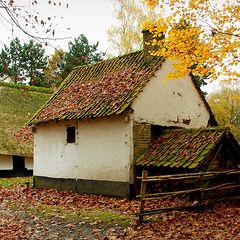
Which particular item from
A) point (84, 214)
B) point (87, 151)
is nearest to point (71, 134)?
point (87, 151)

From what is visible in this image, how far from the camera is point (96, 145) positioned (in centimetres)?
1619

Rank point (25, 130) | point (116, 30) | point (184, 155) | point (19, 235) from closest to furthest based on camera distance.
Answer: point (19, 235) < point (184, 155) < point (25, 130) < point (116, 30)

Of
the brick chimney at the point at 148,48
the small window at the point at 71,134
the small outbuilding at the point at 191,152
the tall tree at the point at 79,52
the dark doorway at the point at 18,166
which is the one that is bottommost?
the dark doorway at the point at 18,166

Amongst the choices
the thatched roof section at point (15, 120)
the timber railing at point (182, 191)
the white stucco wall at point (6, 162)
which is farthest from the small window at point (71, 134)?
the white stucco wall at point (6, 162)

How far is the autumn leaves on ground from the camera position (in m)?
9.12

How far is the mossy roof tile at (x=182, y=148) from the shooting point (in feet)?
42.5

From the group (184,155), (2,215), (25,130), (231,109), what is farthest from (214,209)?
(231,109)

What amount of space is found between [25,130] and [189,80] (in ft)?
55.3

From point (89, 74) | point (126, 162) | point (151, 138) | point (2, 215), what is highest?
point (89, 74)

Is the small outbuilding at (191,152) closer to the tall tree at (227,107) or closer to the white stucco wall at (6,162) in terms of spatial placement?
the white stucco wall at (6,162)

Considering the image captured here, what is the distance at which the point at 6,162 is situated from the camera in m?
27.6

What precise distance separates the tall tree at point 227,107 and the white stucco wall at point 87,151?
24293mm

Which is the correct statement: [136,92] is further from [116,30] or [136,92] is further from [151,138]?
[116,30]

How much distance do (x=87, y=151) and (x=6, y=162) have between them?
13.2 meters
